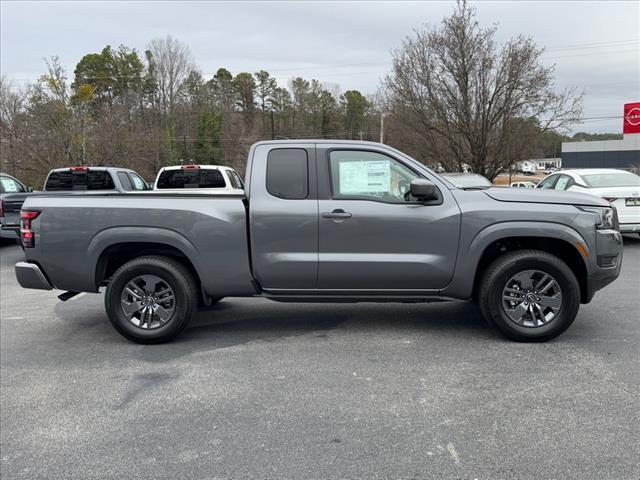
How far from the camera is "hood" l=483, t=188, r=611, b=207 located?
4.80 m

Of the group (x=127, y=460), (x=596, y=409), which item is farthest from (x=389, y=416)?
(x=127, y=460)

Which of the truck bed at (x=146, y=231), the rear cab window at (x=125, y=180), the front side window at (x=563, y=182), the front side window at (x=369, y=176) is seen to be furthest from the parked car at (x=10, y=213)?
the front side window at (x=563, y=182)

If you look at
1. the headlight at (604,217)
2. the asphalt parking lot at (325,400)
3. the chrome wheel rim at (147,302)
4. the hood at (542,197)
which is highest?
the hood at (542,197)

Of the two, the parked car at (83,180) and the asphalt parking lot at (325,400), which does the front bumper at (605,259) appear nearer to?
Answer: the asphalt parking lot at (325,400)

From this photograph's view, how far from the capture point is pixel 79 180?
34.4 ft

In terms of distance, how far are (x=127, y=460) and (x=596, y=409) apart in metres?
3.08

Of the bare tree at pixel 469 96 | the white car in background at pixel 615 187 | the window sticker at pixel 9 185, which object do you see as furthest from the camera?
the bare tree at pixel 469 96

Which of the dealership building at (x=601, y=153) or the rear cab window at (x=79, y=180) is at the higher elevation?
the dealership building at (x=601, y=153)

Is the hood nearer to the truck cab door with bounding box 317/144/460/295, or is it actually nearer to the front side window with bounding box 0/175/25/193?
the truck cab door with bounding box 317/144/460/295

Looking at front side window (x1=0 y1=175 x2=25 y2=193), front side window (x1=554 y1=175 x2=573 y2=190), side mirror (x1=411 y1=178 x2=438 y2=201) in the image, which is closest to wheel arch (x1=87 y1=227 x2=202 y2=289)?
side mirror (x1=411 y1=178 x2=438 y2=201)

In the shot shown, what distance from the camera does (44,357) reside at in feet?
16.0

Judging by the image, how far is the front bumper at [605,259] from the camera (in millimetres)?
4738

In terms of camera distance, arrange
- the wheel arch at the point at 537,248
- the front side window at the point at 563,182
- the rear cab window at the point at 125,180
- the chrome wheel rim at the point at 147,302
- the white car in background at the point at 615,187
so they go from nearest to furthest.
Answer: the wheel arch at the point at 537,248 → the chrome wheel rim at the point at 147,302 → the white car in background at the point at 615,187 → the rear cab window at the point at 125,180 → the front side window at the point at 563,182

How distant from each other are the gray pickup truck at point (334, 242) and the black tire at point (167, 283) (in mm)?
12
